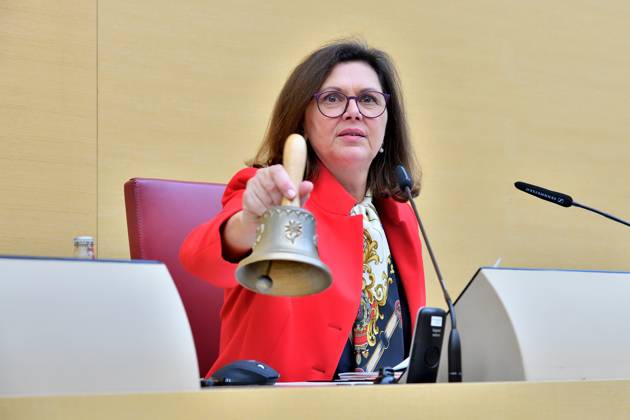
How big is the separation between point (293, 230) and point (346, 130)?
84 centimetres

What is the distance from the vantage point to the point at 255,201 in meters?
0.99

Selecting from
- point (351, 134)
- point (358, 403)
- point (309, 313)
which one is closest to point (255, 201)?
point (358, 403)

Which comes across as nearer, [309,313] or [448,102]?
[309,313]

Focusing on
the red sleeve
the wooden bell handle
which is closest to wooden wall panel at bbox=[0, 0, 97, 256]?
the red sleeve

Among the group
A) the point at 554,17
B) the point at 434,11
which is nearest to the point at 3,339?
the point at 434,11

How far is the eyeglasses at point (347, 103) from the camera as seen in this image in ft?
5.48

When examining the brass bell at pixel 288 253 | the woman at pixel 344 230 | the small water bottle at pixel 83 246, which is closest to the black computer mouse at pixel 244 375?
the brass bell at pixel 288 253

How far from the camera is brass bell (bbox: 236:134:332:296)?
83 cm

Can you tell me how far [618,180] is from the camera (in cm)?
301

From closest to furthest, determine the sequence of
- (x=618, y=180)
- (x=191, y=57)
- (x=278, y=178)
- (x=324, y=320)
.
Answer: (x=278, y=178)
(x=324, y=320)
(x=191, y=57)
(x=618, y=180)

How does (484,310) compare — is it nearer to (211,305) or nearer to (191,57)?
(211,305)

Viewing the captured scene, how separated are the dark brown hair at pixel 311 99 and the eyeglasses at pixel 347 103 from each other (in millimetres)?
28

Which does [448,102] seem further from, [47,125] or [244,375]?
[244,375]

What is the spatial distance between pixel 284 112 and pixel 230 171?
72 cm
